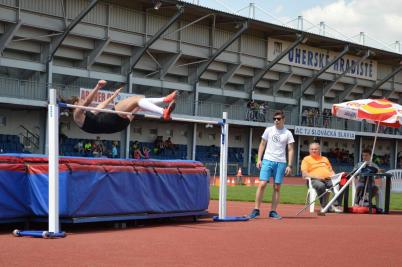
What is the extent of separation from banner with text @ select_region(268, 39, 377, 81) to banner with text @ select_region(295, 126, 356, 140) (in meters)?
4.40

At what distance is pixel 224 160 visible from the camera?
1205 cm

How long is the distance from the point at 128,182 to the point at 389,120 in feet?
23.3

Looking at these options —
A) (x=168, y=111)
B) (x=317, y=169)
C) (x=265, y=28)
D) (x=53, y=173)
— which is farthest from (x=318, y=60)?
(x=53, y=173)

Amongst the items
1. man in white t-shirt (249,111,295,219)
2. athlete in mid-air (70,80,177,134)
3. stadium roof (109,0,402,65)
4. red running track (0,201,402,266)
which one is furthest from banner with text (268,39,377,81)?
athlete in mid-air (70,80,177,134)

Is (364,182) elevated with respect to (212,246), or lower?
elevated

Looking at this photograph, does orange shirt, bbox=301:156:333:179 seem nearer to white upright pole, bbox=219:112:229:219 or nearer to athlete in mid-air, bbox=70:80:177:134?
white upright pole, bbox=219:112:229:219

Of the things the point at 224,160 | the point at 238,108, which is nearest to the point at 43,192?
the point at 224,160

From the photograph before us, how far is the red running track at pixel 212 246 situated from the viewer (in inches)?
270

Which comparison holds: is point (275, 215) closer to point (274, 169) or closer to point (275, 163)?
point (274, 169)

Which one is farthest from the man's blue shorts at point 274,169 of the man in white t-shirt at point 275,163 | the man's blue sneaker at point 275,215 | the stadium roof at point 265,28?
the stadium roof at point 265,28

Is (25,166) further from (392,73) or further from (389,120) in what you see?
(392,73)

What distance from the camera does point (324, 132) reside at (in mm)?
48469

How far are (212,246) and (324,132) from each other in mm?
41335

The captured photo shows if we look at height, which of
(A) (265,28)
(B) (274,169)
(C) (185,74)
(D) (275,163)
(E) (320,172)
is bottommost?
(E) (320,172)
